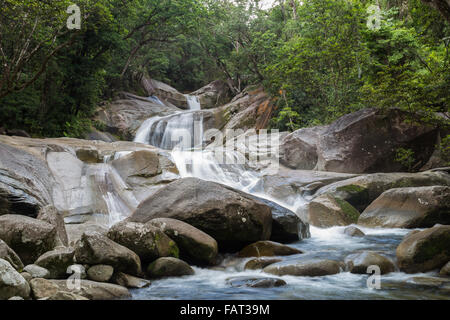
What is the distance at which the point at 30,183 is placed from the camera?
288 inches

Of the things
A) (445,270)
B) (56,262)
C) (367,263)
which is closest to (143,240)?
(56,262)

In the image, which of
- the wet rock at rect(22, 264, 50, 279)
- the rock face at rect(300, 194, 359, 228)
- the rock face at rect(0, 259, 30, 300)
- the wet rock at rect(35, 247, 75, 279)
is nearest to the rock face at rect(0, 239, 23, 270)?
the wet rock at rect(22, 264, 50, 279)

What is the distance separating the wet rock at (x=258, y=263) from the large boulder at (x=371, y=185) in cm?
438

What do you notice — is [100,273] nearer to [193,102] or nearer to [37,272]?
[37,272]

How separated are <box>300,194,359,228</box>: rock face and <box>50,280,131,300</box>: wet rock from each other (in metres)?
5.69

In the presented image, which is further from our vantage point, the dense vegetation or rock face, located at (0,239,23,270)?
the dense vegetation

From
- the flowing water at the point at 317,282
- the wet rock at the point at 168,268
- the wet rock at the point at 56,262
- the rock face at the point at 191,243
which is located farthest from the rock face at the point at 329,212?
the wet rock at the point at 56,262

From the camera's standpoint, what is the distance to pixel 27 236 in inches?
196

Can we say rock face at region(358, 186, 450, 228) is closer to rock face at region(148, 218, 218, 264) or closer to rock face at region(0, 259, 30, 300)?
rock face at region(148, 218, 218, 264)

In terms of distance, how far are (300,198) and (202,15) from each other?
17648 mm

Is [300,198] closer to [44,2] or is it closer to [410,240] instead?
[410,240]

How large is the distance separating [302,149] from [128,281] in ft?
33.5

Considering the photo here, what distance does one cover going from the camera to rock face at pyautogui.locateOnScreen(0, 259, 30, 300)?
3.55m

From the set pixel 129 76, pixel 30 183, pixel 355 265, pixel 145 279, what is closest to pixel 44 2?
pixel 30 183
